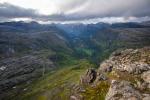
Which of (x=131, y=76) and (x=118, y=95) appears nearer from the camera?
(x=118, y=95)

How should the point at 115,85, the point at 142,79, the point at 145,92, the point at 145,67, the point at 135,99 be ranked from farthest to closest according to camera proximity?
the point at 145,67 < the point at 142,79 < the point at 115,85 < the point at 145,92 < the point at 135,99

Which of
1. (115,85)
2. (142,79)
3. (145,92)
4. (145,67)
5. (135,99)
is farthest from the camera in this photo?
(145,67)

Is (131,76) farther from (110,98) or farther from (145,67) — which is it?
(110,98)

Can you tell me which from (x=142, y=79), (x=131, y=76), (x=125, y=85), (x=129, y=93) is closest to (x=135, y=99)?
(x=129, y=93)

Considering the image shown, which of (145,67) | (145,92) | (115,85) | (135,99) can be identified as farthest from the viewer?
(145,67)

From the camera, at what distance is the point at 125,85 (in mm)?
167375

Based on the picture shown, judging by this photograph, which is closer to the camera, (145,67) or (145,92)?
(145,92)

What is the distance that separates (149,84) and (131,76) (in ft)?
101

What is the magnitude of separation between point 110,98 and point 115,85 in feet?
38.3

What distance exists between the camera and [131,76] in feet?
652

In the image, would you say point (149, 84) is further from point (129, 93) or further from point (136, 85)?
point (129, 93)

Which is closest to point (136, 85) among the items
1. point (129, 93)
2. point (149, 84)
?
point (149, 84)

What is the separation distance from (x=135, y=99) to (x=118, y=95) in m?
14.7

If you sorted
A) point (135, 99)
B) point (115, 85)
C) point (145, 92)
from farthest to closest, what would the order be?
point (115, 85) < point (145, 92) < point (135, 99)
